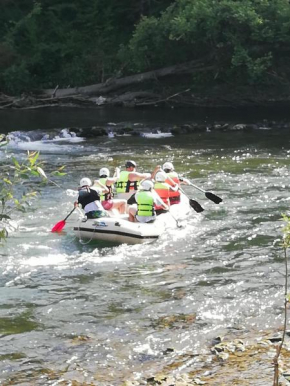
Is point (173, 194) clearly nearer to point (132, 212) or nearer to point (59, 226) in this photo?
point (132, 212)

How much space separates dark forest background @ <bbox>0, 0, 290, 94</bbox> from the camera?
29156 mm

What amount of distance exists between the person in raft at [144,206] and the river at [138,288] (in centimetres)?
51

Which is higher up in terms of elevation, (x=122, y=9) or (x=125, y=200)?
(x=122, y=9)

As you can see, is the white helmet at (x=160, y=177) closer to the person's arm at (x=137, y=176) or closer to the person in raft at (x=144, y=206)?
the person's arm at (x=137, y=176)

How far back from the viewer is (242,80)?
3338 cm

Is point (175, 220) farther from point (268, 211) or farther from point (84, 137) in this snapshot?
point (84, 137)

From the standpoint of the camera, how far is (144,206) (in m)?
13.4

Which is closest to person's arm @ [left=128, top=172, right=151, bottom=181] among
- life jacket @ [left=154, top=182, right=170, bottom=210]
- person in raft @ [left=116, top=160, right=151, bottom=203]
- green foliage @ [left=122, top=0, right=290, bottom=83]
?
person in raft @ [left=116, top=160, right=151, bottom=203]

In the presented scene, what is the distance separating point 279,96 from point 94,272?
78.3 ft

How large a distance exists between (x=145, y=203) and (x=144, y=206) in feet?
0.25

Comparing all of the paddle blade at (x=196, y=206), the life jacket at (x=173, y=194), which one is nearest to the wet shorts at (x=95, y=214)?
the life jacket at (x=173, y=194)

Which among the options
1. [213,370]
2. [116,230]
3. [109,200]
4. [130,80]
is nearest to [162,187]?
[109,200]

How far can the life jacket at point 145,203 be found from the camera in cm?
1329

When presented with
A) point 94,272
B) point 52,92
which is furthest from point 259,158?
point 52,92
